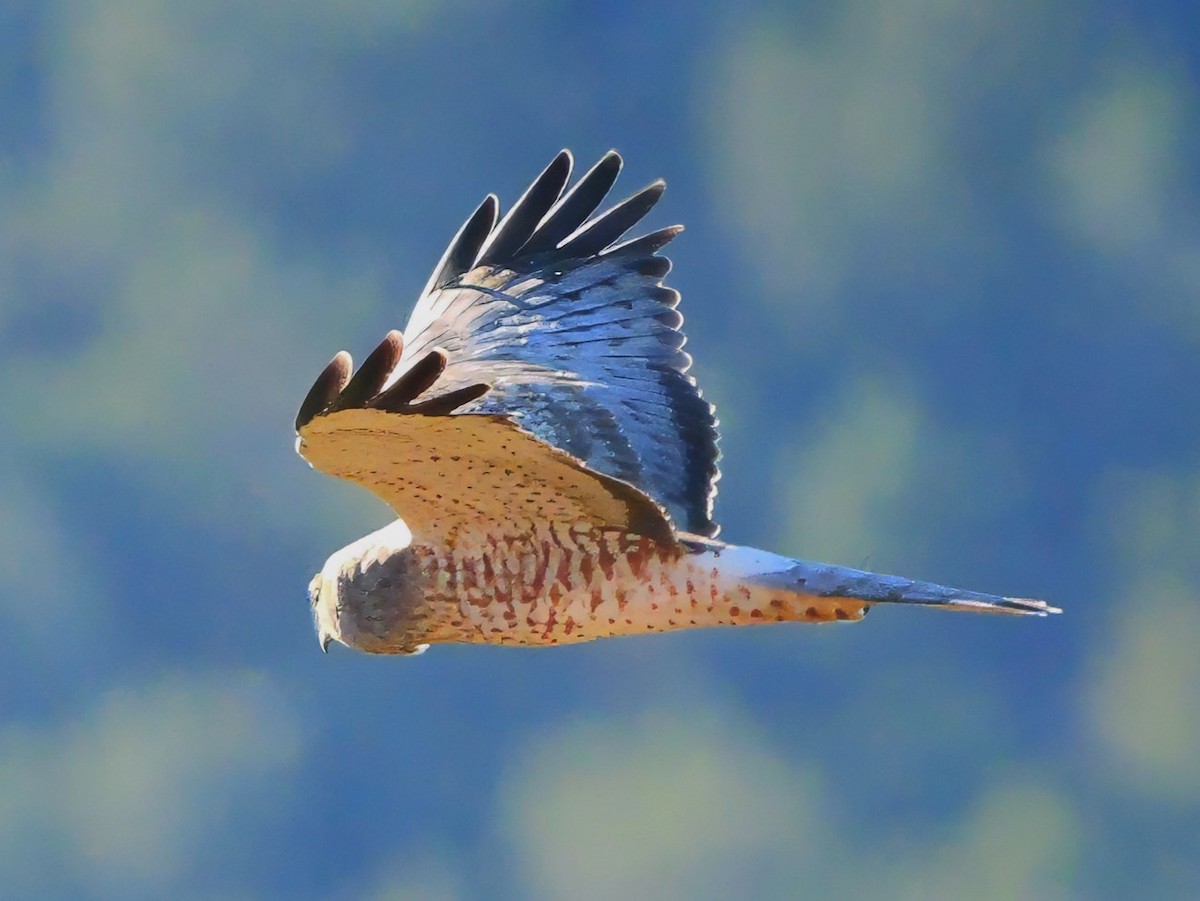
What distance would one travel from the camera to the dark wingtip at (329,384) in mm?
4543

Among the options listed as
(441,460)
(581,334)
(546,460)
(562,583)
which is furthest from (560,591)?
(581,334)

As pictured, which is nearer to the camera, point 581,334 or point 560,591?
point 560,591

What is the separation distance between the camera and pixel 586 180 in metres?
6.88

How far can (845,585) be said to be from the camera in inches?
213

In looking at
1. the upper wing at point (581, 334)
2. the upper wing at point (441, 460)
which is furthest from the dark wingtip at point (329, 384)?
the upper wing at point (581, 334)

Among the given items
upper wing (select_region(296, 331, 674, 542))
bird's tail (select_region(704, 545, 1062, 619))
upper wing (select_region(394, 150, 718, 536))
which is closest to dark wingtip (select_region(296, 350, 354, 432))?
upper wing (select_region(296, 331, 674, 542))

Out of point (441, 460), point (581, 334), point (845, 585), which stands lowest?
point (845, 585)

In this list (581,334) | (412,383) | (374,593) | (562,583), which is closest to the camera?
(412,383)

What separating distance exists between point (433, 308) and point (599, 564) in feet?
4.68

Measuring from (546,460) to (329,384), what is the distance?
0.91 meters

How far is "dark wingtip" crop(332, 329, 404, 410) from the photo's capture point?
4.45m

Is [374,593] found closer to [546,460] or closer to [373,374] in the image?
[546,460]

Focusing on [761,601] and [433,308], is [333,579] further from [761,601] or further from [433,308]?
[761,601]

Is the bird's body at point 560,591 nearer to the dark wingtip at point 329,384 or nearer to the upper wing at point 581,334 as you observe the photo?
the upper wing at point 581,334
